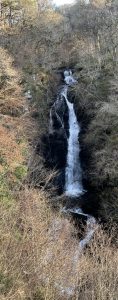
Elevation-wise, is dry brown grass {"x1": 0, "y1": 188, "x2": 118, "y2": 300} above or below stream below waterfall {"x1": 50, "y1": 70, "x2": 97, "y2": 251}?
above

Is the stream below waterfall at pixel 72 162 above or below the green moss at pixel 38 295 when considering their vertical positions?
below

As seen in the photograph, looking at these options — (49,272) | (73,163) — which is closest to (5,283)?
(49,272)

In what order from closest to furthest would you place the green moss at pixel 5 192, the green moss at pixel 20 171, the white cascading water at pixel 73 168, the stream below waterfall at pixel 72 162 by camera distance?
the green moss at pixel 5 192, the green moss at pixel 20 171, the stream below waterfall at pixel 72 162, the white cascading water at pixel 73 168

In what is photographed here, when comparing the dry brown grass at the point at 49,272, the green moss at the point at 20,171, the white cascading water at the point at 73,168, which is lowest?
the white cascading water at the point at 73,168

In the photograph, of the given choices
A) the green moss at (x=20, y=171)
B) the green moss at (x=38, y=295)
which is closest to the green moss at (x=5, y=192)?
the green moss at (x=20, y=171)

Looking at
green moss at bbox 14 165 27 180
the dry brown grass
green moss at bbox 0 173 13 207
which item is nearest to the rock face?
green moss at bbox 14 165 27 180

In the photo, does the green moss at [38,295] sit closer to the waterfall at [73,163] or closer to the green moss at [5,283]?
the green moss at [5,283]

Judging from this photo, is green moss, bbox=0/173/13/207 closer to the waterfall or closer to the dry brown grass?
the dry brown grass

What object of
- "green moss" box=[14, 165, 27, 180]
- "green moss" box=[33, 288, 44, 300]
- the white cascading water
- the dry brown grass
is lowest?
the white cascading water

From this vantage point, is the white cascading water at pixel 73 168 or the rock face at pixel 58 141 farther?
the rock face at pixel 58 141

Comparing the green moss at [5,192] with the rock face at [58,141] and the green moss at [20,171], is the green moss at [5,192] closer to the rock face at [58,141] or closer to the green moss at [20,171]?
the green moss at [20,171]

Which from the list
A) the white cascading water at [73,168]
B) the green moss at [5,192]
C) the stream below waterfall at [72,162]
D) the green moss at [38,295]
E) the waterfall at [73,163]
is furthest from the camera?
the waterfall at [73,163]
